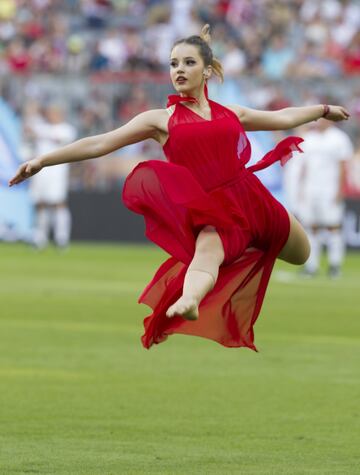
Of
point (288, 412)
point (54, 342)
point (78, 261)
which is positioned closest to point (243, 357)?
point (54, 342)

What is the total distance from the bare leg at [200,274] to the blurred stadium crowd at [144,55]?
18663mm

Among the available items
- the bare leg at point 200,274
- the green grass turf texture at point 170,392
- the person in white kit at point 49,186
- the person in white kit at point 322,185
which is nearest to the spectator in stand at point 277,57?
the person in white kit at point 49,186

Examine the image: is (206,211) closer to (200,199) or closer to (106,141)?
(200,199)

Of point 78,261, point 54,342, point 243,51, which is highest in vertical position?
point 243,51

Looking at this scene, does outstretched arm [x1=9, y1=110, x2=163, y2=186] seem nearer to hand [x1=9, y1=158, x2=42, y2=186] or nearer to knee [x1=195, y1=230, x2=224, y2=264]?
hand [x1=9, y1=158, x2=42, y2=186]

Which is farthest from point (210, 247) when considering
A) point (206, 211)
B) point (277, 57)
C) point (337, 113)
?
point (277, 57)

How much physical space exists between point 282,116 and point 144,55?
22029 millimetres

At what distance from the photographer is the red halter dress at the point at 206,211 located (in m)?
8.29

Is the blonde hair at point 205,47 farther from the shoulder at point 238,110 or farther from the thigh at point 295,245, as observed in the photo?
the thigh at point 295,245

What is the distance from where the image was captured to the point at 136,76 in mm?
28719

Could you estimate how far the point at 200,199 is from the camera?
27.1ft

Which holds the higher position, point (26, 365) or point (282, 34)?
point (282, 34)

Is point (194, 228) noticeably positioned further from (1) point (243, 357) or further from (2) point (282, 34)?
(2) point (282, 34)

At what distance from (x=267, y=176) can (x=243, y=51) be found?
3.93 m
